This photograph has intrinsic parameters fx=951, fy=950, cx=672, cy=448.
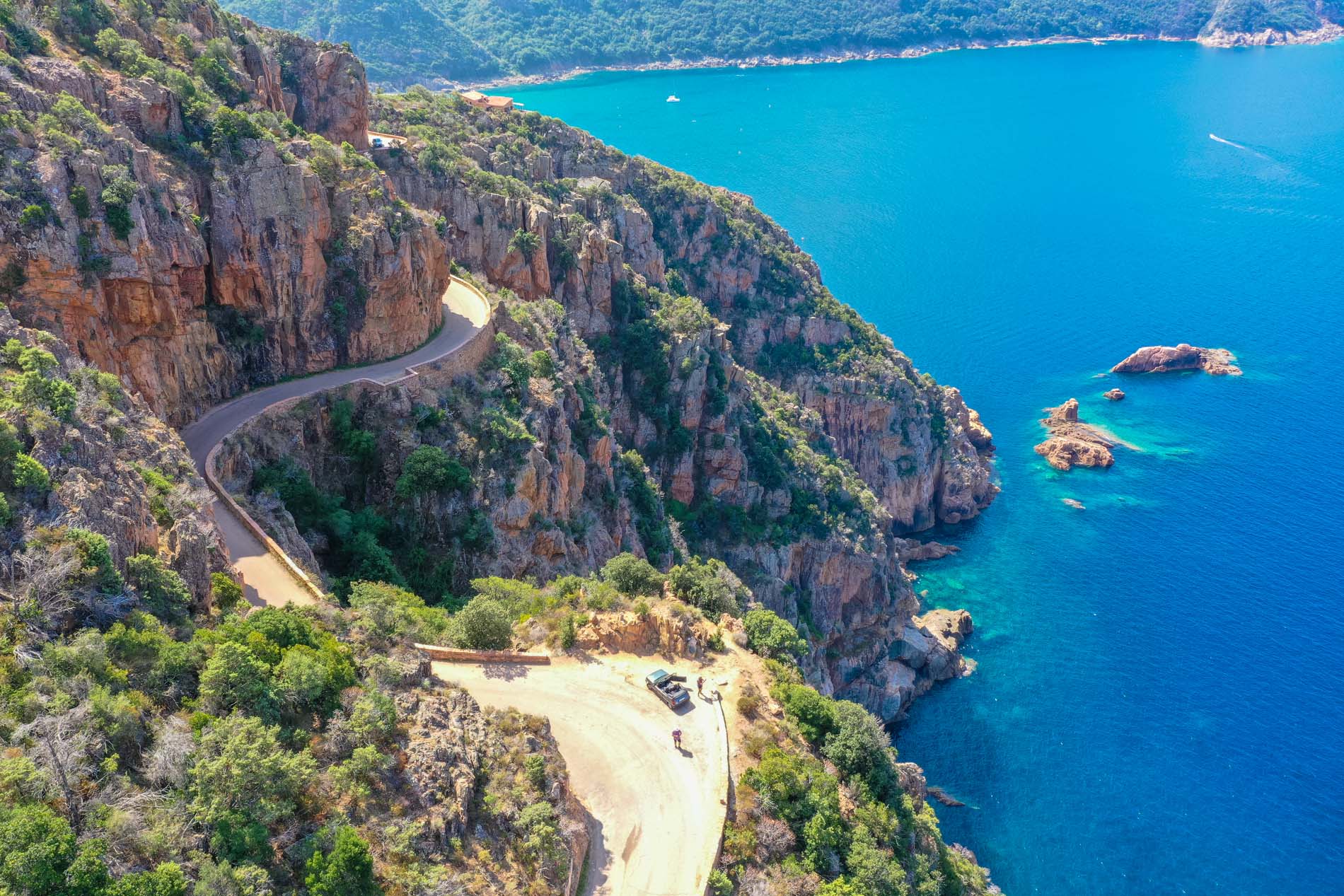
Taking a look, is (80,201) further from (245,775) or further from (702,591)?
(702,591)

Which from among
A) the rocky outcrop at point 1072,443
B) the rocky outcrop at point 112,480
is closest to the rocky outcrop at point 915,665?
the rocky outcrop at point 1072,443

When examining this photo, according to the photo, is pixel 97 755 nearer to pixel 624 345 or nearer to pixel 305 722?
pixel 305 722

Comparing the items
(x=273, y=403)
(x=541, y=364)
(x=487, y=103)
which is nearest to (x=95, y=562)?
(x=273, y=403)

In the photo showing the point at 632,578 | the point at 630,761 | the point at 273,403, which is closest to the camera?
the point at 630,761

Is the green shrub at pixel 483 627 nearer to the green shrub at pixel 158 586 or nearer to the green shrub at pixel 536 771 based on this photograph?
the green shrub at pixel 536 771

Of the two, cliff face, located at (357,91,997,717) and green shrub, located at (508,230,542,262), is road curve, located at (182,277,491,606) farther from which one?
cliff face, located at (357,91,997,717)

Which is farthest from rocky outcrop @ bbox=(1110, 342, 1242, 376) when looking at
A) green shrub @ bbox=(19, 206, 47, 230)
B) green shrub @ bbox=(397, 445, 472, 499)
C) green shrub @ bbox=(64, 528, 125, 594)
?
green shrub @ bbox=(64, 528, 125, 594)
